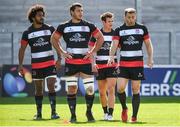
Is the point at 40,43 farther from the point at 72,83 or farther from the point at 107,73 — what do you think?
the point at 72,83

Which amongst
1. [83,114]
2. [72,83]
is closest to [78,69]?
[72,83]

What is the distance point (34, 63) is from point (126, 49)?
84.2 inches

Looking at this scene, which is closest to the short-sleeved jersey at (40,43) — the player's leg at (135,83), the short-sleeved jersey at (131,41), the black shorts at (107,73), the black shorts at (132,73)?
the black shorts at (107,73)

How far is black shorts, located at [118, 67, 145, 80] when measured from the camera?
14.0 m

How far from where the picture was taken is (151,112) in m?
17.4

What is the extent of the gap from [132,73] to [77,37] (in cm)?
122

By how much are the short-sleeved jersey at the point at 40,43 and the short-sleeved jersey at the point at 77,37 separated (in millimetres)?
1118

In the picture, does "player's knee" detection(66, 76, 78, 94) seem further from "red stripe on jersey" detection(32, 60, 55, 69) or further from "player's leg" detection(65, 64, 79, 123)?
"red stripe on jersey" detection(32, 60, 55, 69)

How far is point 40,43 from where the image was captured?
14977mm

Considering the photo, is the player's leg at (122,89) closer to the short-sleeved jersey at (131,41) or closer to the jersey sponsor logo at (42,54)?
the short-sleeved jersey at (131,41)

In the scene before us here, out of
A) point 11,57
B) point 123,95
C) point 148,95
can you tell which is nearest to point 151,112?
point 123,95

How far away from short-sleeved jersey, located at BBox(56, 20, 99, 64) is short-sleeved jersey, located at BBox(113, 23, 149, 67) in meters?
0.58

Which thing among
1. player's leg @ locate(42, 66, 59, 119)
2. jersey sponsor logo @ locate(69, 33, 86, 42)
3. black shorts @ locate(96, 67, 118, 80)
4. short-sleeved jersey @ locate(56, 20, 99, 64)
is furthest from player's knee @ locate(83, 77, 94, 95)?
player's leg @ locate(42, 66, 59, 119)

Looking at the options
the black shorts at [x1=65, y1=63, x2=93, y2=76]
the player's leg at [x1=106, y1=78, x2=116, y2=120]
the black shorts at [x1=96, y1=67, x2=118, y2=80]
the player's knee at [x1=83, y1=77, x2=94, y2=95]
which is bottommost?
the player's leg at [x1=106, y1=78, x2=116, y2=120]
